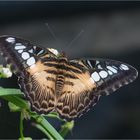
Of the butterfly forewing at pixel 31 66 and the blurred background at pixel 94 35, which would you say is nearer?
the butterfly forewing at pixel 31 66

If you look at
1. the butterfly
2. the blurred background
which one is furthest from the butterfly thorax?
the blurred background

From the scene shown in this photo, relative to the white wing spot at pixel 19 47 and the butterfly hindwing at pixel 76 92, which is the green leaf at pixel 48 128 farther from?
the white wing spot at pixel 19 47

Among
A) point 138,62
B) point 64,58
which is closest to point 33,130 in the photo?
point 138,62

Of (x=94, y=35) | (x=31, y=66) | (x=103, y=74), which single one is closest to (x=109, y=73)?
(x=103, y=74)

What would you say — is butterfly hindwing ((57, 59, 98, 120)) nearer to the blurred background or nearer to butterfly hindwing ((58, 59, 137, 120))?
butterfly hindwing ((58, 59, 137, 120))

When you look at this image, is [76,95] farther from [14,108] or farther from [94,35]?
[94,35]

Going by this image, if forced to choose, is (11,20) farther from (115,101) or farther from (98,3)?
(115,101)

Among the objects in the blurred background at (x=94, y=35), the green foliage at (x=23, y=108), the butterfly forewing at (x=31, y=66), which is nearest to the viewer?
the green foliage at (x=23, y=108)

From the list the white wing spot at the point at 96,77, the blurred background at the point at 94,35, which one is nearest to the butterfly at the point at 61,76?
the white wing spot at the point at 96,77
